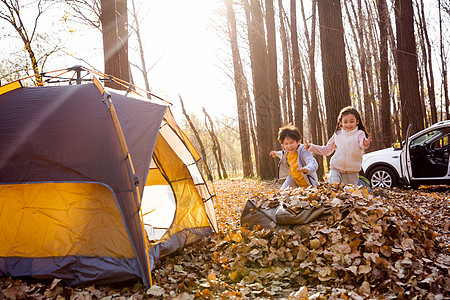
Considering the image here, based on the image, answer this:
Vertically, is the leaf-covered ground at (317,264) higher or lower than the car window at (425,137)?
lower

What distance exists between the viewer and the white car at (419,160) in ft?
26.1

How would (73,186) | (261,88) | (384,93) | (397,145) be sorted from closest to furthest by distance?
(73,186) → (397,145) → (261,88) → (384,93)

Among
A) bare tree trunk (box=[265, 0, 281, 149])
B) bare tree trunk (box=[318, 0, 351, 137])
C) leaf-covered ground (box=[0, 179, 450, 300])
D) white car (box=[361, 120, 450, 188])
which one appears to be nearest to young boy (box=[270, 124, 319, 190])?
leaf-covered ground (box=[0, 179, 450, 300])

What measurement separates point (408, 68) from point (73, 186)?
1016 centimetres

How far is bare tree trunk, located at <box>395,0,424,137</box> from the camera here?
390 inches

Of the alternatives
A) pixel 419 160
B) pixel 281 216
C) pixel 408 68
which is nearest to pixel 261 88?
pixel 408 68

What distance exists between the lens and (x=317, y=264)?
3277 mm

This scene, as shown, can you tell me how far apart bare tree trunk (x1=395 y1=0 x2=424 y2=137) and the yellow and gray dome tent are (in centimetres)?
905

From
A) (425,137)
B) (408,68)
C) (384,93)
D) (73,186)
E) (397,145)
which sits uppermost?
(408,68)

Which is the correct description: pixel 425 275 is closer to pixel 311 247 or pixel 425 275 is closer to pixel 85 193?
pixel 311 247

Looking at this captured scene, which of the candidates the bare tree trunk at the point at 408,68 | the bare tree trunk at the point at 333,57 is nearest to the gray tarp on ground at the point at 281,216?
the bare tree trunk at the point at 333,57

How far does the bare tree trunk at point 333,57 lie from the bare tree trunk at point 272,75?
4.57m

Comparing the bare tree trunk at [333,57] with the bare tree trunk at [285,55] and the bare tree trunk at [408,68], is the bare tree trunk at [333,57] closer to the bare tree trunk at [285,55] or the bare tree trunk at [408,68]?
the bare tree trunk at [408,68]

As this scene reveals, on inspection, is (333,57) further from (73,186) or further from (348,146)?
(73,186)
